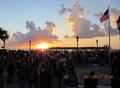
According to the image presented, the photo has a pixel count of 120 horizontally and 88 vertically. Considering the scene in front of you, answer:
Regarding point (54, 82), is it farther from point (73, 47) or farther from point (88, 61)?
point (73, 47)

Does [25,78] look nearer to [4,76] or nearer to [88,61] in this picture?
[4,76]

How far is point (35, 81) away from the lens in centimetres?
2247

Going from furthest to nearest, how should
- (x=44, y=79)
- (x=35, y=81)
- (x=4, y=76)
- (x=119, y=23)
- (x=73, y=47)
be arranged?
(x=73, y=47) → (x=119, y=23) → (x=4, y=76) → (x=35, y=81) → (x=44, y=79)

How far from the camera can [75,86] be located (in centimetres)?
2566

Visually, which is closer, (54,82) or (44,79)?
(44,79)

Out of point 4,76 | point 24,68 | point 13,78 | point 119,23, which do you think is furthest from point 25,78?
point 119,23

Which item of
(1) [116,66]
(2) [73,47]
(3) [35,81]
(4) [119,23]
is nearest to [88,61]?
(4) [119,23]

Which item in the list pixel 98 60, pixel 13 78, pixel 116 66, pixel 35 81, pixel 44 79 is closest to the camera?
pixel 116 66

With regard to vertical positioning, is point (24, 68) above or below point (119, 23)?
below

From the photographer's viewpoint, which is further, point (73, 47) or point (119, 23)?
point (73, 47)

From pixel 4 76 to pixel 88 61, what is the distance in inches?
1185

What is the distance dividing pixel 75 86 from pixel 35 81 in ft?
12.8

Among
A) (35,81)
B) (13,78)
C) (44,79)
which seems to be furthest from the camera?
(13,78)

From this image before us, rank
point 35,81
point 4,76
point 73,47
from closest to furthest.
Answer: point 35,81, point 4,76, point 73,47
